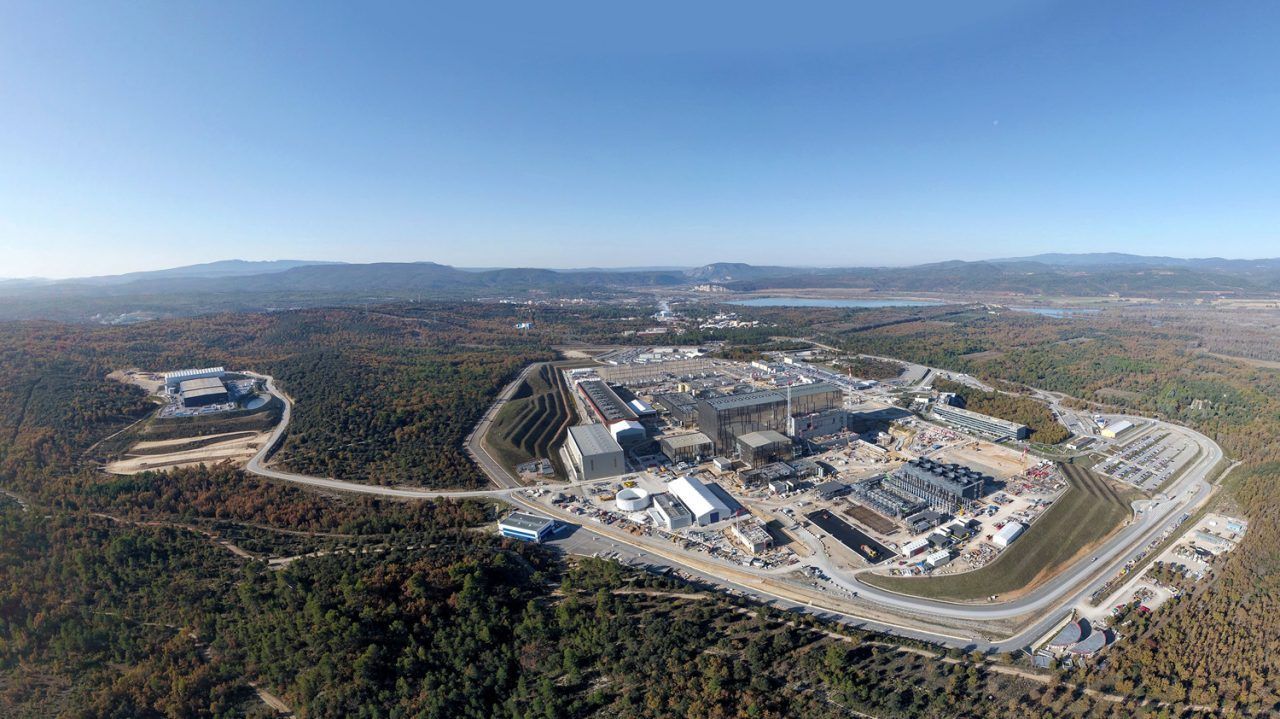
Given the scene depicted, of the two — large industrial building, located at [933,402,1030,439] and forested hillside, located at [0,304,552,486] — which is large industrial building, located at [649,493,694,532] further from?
large industrial building, located at [933,402,1030,439]

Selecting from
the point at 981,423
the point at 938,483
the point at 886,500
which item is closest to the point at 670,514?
the point at 886,500

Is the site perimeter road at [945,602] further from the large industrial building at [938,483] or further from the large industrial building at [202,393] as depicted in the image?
the large industrial building at [202,393]

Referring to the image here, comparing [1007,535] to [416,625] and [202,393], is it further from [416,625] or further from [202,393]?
[202,393]

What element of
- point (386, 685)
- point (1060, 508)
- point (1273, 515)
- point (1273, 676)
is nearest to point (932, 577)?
point (1273, 676)

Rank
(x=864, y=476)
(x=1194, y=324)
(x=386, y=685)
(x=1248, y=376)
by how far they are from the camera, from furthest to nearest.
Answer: (x=1194, y=324)
(x=1248, y=376)
(x=864, y=476)
(x=386, y=685)

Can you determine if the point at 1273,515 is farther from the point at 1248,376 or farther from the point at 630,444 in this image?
the point at 1248,376

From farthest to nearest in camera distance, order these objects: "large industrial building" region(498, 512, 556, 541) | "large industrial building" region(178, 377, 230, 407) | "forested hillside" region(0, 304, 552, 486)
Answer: "large industrial building" region(178, 377, 230, 407)
"forested hillside" region(0, 304, 552, 486)
"large industrial building" region(498, 512, 556, 541)

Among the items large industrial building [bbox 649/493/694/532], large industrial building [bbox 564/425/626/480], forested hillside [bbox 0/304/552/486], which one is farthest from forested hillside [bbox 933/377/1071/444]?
forested hillside [bbox 0/304/552/486]
